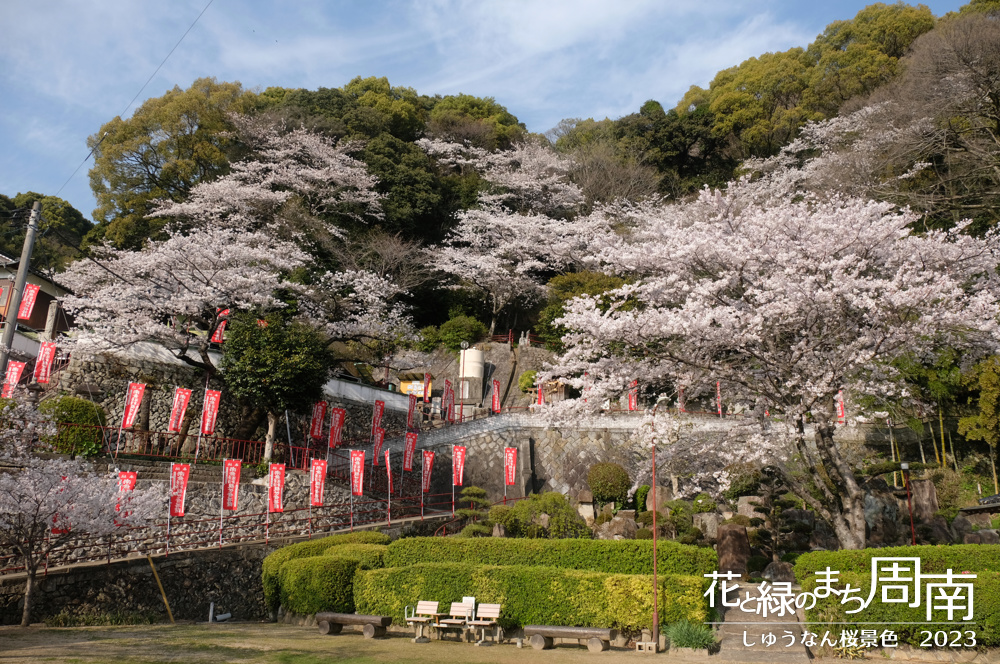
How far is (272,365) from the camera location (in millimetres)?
19625

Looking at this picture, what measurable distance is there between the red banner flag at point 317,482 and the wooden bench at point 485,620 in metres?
7.99

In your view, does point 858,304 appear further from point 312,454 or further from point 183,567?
point 312,454

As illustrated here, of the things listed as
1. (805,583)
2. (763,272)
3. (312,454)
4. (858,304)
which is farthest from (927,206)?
(312,454)

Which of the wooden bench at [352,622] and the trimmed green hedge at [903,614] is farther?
the wooden bench at [352,622]

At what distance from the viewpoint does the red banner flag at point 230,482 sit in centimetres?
1660

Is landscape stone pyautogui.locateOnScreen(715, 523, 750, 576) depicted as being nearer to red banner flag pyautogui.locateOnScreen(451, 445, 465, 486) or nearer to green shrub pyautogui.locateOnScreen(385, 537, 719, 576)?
green shrub pyautogui.locateOnScreen(385, 537, 719, 576)

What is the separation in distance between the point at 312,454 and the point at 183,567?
7796 mm

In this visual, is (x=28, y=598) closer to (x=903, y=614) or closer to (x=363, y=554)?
(x=363, y=554)

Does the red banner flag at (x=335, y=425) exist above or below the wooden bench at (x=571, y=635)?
above

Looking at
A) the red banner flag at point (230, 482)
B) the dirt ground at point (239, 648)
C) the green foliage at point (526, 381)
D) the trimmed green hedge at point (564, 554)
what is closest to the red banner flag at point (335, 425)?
the red banner flag at point (230, 482)

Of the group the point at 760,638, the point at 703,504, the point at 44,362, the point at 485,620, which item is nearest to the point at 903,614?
the point at 760,638

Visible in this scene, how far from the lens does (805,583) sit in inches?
413

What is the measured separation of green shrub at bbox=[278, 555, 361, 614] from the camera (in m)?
12.6

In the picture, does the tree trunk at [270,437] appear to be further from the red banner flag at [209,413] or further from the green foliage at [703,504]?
the green foliage at [703,504]
